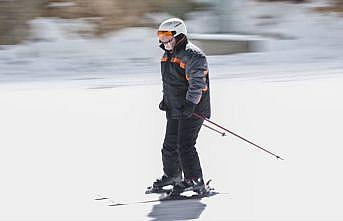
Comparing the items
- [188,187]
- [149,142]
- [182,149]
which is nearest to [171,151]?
[182,149]

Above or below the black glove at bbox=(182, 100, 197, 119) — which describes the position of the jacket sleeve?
above

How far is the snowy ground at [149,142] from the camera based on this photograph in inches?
249

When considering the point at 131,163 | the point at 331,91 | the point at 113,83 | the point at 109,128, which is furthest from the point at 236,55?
the point at 131,163

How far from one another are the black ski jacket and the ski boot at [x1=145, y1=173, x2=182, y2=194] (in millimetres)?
557

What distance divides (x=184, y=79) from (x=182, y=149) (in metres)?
0.53

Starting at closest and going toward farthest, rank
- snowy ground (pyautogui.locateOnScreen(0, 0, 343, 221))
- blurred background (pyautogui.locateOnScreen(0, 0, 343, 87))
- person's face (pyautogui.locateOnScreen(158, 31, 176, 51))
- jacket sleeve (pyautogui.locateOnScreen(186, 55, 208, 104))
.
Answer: jacket sleeve (pyautogui.locateOnScreen(186, 55, 208, 104)) < person's face (pyautogui.locateOnScreen(158, 31, 176, 51)) < snowy ground (pyautogui.locateOnScreen(0, 0, 343, 221)) < blurred background (pyautogui.locateOnScreen(0, 0, 343, 87))

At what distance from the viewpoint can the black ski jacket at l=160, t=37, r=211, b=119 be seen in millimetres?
6082

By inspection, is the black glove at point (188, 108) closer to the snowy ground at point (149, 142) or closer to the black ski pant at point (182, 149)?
the black ski pant at point (182, 149)

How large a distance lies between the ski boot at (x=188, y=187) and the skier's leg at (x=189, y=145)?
0.04 metres

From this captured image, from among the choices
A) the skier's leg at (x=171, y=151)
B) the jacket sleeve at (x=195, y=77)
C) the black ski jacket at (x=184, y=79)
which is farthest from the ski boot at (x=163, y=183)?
the jacket sleeve at (x=195, y=77)

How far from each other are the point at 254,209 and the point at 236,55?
8.97 meters

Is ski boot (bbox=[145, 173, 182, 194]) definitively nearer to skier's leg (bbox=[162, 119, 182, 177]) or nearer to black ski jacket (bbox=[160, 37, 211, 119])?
skier's leg (bbox=[162, 119, 182, 177])

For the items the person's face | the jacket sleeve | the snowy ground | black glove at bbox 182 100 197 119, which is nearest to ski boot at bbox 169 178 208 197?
the snowy ground

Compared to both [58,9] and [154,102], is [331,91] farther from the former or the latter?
[58,9]
